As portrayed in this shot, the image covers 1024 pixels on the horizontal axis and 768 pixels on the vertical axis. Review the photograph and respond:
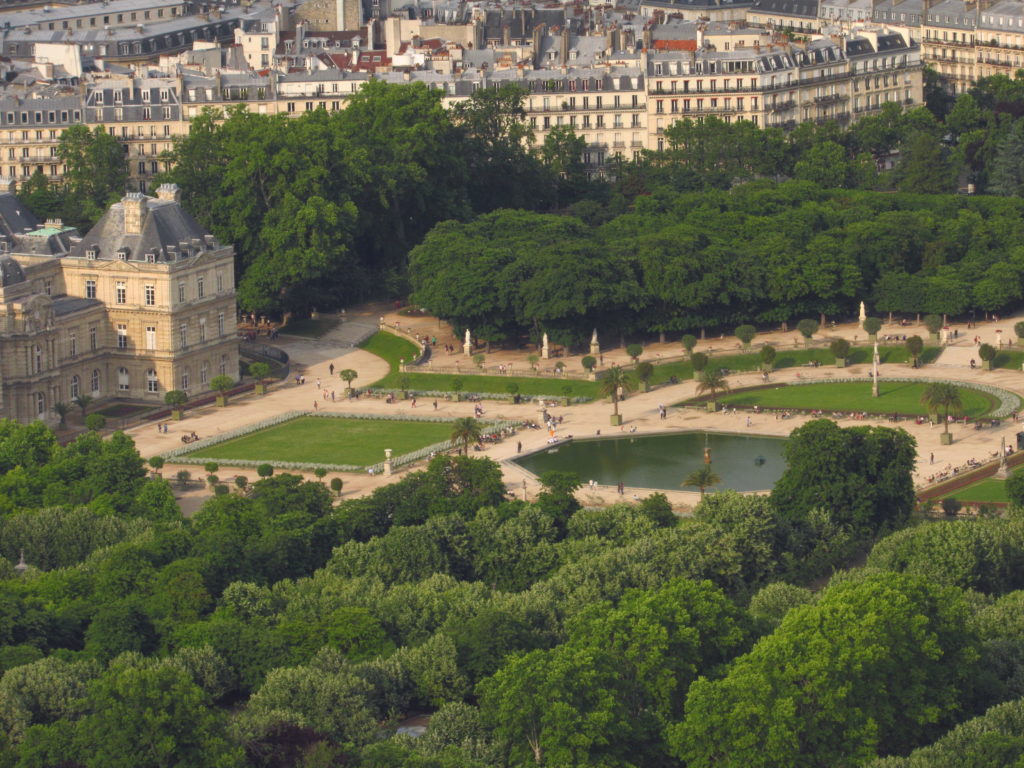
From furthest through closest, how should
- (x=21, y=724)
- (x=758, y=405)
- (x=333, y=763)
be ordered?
(x=758, y=405)
(x=21, y=724)
(x=333, y=763)

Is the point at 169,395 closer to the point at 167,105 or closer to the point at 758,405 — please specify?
the point at 758,405

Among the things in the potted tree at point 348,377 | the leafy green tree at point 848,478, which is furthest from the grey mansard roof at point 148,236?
the leafy green tree at point 848,478

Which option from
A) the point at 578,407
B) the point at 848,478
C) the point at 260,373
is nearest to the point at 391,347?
the point at 260,373

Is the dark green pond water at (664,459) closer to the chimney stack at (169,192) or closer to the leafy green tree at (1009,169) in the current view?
the chimney stack at (169,192)

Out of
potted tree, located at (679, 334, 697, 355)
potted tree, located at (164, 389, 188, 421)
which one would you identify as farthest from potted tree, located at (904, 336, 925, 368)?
potted tree, located at (164, 389, 188, 421)

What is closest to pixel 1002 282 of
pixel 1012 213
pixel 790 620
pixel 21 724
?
pixel 1012 213

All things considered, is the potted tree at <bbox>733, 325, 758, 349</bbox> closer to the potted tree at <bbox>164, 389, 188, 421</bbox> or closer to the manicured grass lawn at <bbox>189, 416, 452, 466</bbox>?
the manicured grass lawn at <bbox>189, 416, 452, 466</bbox>
